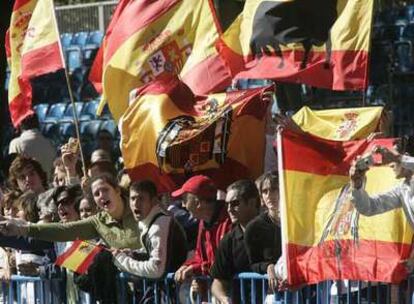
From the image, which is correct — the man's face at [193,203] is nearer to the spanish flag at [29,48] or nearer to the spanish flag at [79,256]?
the spanish flag at [79,256]

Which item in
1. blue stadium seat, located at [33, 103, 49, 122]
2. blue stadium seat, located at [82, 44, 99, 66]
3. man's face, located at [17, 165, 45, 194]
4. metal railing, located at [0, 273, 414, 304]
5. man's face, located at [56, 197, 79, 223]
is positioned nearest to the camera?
metal railing, located at [0, 273, 414, 304]

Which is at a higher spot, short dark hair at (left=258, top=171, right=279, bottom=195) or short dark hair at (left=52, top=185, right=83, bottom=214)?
short dark hair at (left=258, top=171, right=279, bottom=195)

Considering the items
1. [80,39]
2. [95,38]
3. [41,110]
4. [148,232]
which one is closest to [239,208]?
[148,232]

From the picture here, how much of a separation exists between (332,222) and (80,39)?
1516 cm

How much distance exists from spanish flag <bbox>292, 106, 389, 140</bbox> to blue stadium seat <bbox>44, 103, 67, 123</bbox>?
1065 cm

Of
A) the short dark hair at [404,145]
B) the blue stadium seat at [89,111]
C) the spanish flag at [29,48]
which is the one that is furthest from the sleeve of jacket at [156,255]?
the blue stadium seat at [89,111]

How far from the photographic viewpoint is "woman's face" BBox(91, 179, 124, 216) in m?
10.2

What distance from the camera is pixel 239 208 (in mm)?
9352

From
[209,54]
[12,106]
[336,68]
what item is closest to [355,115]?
[336,68]

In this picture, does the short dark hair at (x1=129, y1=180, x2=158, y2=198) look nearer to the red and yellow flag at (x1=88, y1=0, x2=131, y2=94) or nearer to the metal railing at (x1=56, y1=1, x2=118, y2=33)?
the red and yellow flag at (x1=88, y1=0, x2=131, y2=94)

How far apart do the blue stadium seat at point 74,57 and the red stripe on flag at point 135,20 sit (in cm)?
955

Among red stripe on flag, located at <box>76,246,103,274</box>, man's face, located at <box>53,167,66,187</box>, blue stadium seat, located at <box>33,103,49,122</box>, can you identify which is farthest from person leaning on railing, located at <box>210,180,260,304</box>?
blue stadium seat, located at <box>33,103,49,122</box>

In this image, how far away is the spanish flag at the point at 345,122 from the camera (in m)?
11.1

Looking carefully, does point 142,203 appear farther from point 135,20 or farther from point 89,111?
point 89,111
